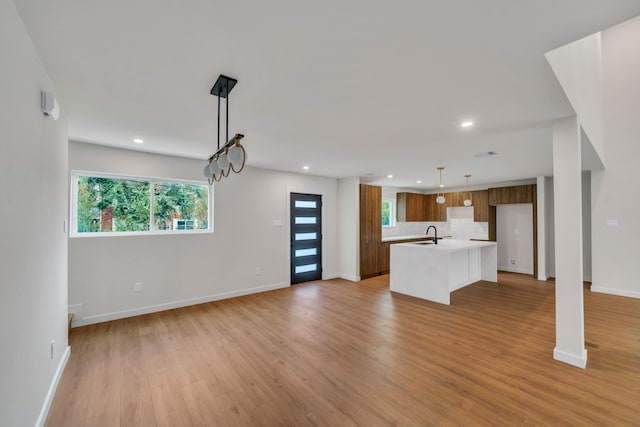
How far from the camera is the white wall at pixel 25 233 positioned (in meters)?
1.25

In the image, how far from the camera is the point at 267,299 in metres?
4.64

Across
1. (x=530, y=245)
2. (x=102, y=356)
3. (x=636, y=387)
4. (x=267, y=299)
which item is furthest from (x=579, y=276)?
(x=530, y=245)

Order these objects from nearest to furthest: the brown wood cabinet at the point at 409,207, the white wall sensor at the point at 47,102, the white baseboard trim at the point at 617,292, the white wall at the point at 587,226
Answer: the white wall sensor at the point at 47,102
the white baseboard trim at the point at 617,292
the white wall at the point at 587,226
the brown wood cabinet at the point at 409,207

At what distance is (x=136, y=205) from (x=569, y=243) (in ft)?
17.6

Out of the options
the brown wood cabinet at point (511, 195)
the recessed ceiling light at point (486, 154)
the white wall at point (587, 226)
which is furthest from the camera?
the brown wood cabinet at point (511, 195)

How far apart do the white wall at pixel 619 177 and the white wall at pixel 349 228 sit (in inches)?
178

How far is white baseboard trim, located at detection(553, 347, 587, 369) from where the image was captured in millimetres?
2469

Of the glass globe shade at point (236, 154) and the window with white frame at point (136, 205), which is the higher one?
the glass globe shade at point (236, 154)

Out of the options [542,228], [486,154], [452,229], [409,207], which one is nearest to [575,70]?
[486,154]

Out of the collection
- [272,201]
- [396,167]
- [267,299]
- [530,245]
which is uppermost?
[396,167]

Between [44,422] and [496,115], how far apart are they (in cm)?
433

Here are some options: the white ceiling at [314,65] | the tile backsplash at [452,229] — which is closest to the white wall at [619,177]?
the tile backsplash at [452,229]

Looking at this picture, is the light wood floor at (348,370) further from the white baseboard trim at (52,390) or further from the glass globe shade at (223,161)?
the glass globe shade at (223,161)

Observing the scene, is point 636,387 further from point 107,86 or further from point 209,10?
point 107,86
